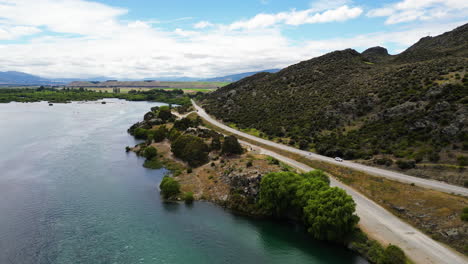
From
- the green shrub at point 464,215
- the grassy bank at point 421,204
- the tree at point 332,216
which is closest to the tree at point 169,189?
the tree at point 332,216

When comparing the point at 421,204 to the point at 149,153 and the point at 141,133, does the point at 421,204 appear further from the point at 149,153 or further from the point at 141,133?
the point at 141,133

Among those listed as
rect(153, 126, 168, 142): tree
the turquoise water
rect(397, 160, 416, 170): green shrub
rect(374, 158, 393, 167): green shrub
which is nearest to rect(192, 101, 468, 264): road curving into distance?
the turquoise water

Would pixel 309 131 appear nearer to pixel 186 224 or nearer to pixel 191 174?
pixel 191 174

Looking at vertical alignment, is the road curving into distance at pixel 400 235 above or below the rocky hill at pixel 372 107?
below

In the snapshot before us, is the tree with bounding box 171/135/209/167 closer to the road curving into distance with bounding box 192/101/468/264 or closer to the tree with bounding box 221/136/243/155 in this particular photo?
the tree with bounding box 221/136/243/155

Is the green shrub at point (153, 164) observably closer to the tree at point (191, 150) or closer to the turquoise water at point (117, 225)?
the turquoise water at point (117, 225)

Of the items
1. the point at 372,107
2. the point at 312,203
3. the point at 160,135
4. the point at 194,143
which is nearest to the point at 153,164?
the point at 194,143
